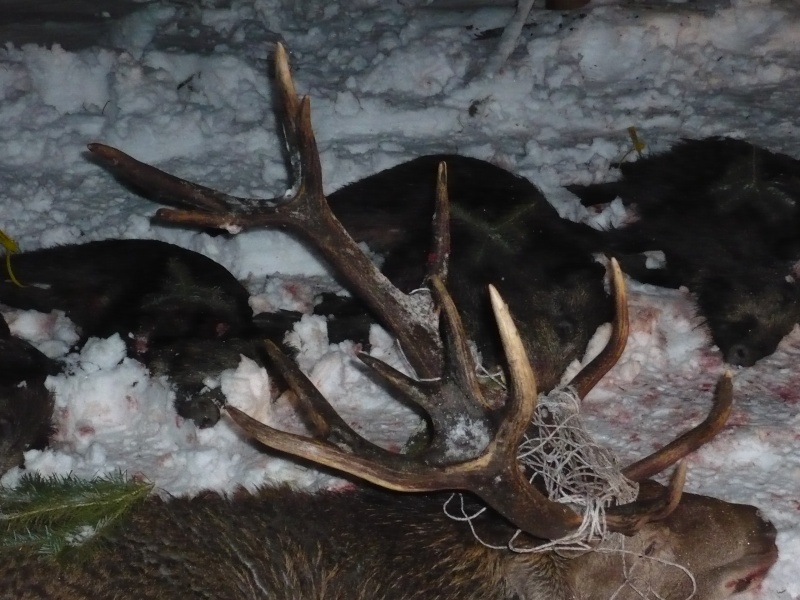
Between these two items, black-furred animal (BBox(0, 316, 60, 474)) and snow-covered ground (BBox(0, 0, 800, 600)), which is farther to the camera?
snow-covered ground (BBox(0, 0, 800, 600))

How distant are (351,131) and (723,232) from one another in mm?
1965

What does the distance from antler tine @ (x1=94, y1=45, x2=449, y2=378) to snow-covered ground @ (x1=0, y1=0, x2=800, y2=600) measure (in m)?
0.61

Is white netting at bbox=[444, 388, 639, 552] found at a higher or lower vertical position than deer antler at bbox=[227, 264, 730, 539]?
lower

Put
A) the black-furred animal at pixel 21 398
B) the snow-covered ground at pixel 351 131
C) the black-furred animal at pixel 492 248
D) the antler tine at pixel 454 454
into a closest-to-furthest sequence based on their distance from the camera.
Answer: the antler tine at pixel 454 454 < the black-furred animal at pixel 21 398 < the snow-covered ground at pixel 351 131 < the black-furred animal at pixel 492 248

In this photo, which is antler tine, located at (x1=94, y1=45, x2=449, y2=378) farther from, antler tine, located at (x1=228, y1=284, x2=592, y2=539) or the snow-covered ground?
the snow-covered ground

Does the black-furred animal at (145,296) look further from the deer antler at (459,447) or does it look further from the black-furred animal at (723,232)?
the black-furred animal at (723,232)

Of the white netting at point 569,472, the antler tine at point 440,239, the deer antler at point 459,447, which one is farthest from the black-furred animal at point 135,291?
the white netting at point 569,472

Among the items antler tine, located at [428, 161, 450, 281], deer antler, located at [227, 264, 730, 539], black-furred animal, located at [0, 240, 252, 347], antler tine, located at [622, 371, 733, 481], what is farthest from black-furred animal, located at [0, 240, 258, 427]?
antler tine, located at [622, 371, 733, 481]

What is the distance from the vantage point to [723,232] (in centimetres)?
447

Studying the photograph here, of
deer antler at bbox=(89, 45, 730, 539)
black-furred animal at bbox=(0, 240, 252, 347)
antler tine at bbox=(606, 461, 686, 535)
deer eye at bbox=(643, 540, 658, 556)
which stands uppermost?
deer antler at bbox=(89, 45, 730, 539)

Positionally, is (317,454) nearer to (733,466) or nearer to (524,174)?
(733,466)

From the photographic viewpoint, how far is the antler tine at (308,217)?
10.7 feet

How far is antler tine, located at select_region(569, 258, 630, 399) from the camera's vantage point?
3.00 metres

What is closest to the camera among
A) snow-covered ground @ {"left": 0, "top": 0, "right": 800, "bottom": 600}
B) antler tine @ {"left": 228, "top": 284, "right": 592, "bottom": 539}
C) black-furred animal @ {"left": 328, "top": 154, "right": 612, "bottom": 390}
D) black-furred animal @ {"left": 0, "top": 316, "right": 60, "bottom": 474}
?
antler tine @ {"left": 228, "top": 284, "right": 592, "bottom": 539}
